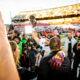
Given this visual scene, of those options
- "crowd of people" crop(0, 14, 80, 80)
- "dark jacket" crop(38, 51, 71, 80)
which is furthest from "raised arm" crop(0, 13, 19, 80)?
"dark jacket" crop(38, 51, 71, 80)

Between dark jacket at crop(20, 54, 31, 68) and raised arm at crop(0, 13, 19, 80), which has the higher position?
raised arm at crop(0, 13, 19, 80)

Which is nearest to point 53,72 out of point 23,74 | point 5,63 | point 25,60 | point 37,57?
point 23,74

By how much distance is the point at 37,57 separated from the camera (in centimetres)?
238

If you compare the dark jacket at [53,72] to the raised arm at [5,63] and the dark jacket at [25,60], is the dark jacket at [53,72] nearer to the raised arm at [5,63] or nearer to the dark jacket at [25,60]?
the raised arm at [5,63]

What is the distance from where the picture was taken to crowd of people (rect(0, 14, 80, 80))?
194 millimetres

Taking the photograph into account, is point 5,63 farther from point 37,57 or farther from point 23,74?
point 37,57

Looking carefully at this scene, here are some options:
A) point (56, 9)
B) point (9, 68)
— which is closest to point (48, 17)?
point (56, 9)

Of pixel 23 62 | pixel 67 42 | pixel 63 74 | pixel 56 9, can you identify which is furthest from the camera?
pixel 56 9

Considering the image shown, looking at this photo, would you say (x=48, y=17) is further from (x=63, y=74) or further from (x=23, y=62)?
(x=63, y=74)

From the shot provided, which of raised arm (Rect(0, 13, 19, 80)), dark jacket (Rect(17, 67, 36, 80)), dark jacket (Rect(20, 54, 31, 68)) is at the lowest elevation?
dark jacket (Rect(20, 54, 31, 68))

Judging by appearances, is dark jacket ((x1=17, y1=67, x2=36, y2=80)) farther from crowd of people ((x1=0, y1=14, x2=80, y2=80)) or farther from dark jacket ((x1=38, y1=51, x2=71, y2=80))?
dark jacket ((x1=38, y1=51, x2=71, y2=80))

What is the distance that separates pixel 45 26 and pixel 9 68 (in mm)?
3437

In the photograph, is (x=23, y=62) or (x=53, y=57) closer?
(x=53, y=57)

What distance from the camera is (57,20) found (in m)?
3.56
